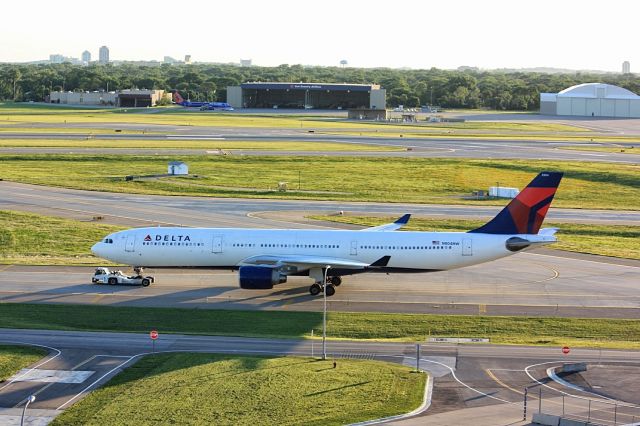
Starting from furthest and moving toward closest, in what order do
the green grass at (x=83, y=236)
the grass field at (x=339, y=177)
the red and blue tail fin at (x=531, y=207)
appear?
the grass field at (x=339, y=177)
the green grass at (x=83, y=236)
the red and blue tail fin at (x=531, y=207)

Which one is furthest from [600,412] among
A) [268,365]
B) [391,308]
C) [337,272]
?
[337,272]

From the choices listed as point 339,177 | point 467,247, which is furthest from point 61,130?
point 467,247

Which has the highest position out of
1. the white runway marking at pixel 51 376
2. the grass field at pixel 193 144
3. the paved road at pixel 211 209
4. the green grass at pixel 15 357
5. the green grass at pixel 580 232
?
the grass field at pixel 193 144

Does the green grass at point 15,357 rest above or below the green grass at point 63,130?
below

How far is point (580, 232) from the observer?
94.2 meters

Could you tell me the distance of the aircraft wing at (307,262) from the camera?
6556 cm

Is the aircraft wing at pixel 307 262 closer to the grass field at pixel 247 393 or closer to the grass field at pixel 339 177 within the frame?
the grass field at pixel 247 393

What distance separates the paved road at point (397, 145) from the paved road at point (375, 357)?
327ft

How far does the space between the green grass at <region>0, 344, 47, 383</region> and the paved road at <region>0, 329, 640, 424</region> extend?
2.20 ft

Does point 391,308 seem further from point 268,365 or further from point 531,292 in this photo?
point 268,365

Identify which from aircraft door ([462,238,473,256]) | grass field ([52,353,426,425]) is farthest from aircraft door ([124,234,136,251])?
aircraft door ([462,238,473,256])

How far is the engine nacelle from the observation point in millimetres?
64938

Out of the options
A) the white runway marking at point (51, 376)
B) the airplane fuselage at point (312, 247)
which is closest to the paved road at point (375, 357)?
the white runway marking at point (51, 376)

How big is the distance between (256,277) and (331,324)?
7972 mm
